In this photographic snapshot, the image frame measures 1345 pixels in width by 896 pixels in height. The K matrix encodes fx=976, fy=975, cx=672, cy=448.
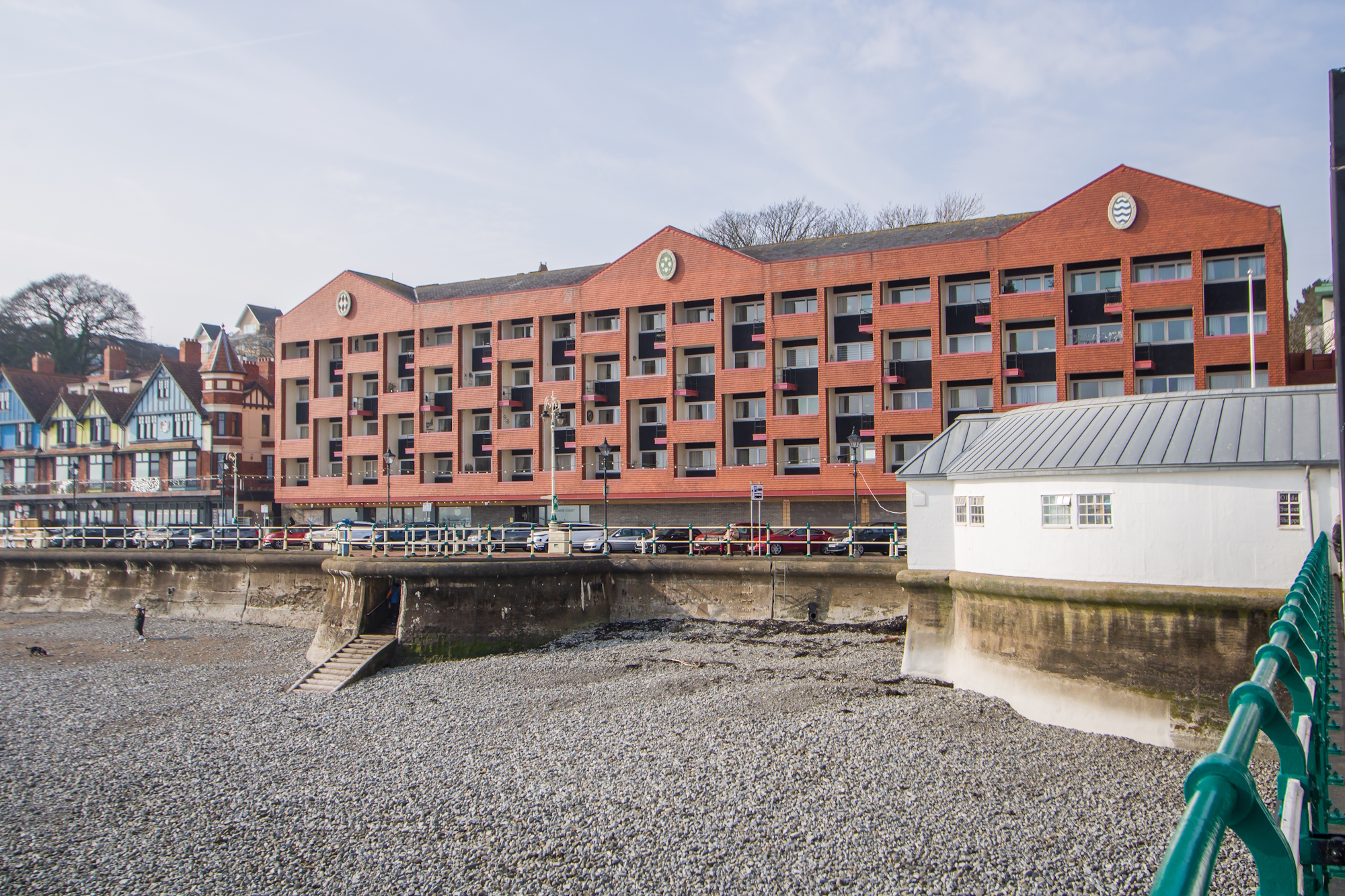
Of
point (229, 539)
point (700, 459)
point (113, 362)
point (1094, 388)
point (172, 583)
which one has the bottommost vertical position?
point (172, 583)

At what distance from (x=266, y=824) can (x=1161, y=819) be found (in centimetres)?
1450

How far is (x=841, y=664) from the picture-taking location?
84.9 feet

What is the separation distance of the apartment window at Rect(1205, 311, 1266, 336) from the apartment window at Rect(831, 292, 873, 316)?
1401 cm

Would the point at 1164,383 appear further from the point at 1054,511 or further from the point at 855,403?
the point at 1054,511

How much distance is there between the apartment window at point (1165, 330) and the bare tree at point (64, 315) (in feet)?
279

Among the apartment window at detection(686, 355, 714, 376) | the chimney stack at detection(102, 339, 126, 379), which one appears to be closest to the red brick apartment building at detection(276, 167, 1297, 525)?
the apartment window at detection(686, 355, 714, 376)

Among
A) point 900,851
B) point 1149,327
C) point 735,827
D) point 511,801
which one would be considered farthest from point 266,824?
point 1149,327

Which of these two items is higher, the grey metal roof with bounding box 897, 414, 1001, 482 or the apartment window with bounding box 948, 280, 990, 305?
the apartment window with bounding box 948, 280, 990, 305

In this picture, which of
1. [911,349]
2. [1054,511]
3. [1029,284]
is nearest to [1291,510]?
[1054,511]

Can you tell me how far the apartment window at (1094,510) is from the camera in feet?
65.4

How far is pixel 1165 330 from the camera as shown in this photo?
40531 mm

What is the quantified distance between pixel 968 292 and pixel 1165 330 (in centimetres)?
824

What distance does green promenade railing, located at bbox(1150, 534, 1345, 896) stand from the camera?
179 cm

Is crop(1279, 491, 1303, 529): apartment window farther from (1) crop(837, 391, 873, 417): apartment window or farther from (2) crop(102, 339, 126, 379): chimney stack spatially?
(2) crop(102, 339, 126, 379): chimney stack
